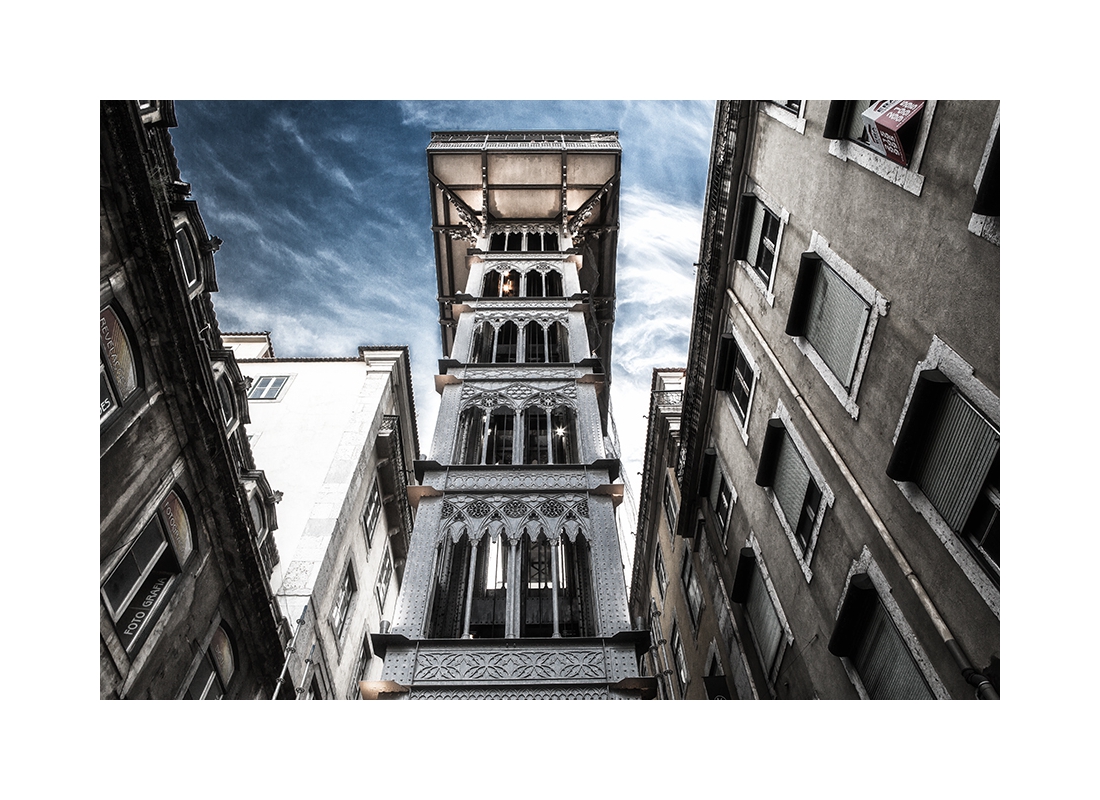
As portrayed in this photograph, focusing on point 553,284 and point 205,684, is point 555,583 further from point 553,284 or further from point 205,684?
point 553,284

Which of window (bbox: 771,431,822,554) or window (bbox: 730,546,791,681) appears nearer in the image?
window (bbox: 771,431,822,554)

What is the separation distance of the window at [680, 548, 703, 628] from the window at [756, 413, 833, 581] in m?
6.30

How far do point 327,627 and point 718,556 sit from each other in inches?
468

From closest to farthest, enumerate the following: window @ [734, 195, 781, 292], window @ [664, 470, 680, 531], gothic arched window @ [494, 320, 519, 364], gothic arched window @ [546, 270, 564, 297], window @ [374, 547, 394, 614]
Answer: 1. window @ [734, 195, 781, 292]
2. window @ [664, 470, 680, 531]
3. gothic arched window @ [494, 320, 519, 364]
4. window @ [374, 547, 394, 614]
5. gothic arched window @ [546, 270, 564, 297]

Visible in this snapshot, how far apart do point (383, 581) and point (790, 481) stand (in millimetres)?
20044

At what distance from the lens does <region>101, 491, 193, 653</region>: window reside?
8.97m

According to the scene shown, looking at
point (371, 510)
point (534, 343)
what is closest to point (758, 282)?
point (534, 343)

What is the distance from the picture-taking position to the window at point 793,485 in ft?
33.4

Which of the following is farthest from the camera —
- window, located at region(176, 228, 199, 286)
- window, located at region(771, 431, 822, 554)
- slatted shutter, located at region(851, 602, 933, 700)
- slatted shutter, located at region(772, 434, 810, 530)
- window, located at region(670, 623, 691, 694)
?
window, located at region(670, 623, 691, 694)

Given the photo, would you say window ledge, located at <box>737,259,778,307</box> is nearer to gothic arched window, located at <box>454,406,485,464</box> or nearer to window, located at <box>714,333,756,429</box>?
window, located at <box>714,333,756,429</box>

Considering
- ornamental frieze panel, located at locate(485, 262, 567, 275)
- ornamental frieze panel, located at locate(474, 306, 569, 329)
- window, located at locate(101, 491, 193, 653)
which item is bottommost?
ornamental frieze panel, located at locate(474, 306, 569, 329)

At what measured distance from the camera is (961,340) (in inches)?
258

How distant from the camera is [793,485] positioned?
11125 millimetres

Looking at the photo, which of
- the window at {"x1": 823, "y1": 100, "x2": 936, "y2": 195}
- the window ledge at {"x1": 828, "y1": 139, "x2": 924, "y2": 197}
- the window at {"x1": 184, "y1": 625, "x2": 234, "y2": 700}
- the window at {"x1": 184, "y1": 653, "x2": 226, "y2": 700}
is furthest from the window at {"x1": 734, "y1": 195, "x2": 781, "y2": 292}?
the window at {"x1": 184, "y1": 653, "x2": 226, "y2": 700}
